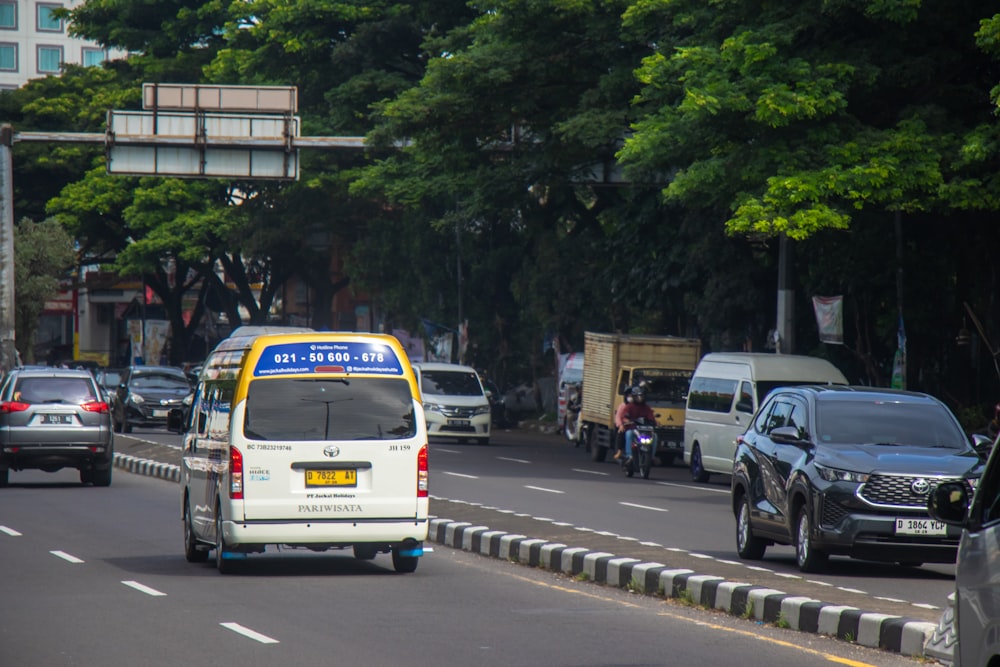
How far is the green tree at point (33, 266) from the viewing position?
63531 millimetres

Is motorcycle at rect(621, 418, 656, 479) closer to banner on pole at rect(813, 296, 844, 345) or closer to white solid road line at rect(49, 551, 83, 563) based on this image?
banner on pole at rect(813, 296, 844, 345)

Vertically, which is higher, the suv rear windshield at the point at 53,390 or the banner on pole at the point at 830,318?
the banner on pole at the point at 830,318

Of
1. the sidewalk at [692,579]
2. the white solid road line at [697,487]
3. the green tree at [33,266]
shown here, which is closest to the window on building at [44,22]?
the green tree at [33,266]

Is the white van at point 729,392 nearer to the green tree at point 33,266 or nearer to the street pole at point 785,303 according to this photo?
the street pole at point 785,303

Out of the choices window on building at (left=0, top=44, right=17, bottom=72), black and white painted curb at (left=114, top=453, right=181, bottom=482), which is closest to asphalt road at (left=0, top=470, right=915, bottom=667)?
black and white painted curb at (left=114, top=453, right=181, bottom=482)

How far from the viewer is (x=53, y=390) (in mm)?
26203

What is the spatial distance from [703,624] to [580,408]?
29.0 meters

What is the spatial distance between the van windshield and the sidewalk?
2.01m

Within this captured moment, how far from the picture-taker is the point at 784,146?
26250 millimetres

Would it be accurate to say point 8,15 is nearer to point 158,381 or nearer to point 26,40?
point 26,40

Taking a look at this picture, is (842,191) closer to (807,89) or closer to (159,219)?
(807,89)

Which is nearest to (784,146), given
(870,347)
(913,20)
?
(913,20)

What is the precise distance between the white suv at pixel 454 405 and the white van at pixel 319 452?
86.8 feet

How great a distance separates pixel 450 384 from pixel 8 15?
3537 inches
